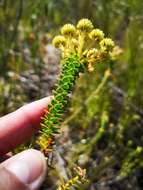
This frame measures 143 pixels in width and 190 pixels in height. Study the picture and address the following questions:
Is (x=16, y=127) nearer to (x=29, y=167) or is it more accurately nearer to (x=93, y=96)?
(x=29, y=167)

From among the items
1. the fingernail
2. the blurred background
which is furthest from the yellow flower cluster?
the blurred background

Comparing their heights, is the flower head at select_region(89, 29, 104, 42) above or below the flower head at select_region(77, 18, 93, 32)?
below

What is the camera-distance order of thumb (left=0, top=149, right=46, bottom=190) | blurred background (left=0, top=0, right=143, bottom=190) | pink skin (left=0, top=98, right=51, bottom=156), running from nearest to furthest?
thumb (left=0, top=149, right=46, bottom=190)
pink skin (left=0, top=98, right=51, bottom=156)
blurred background (left=0, top=0, right=143, bottom=190)

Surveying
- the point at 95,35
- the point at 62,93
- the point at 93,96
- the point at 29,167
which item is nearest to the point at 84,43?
the point at 95,35

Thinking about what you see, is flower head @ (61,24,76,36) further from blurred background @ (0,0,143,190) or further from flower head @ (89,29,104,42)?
blurred background @ (0,0,143,190)

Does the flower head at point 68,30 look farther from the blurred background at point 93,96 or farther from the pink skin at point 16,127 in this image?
the blurred background at point 93,96

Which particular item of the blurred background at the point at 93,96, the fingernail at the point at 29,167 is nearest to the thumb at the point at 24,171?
the fingernail at the point at 29,167

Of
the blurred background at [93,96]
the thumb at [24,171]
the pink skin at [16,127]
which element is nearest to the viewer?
the thumb at [24,171]
